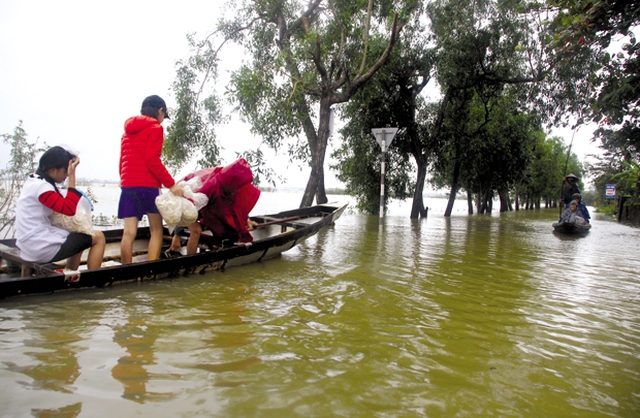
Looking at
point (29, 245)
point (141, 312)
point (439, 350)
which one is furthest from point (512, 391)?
point (29, 245)

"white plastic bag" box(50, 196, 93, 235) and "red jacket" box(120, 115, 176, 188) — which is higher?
"red jacket" box(120, 115, 176, 188)

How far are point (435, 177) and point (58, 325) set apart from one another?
23.9 meters

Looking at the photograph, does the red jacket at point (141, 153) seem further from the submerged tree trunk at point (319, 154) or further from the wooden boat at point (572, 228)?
the wooden boat at point (572, 228)

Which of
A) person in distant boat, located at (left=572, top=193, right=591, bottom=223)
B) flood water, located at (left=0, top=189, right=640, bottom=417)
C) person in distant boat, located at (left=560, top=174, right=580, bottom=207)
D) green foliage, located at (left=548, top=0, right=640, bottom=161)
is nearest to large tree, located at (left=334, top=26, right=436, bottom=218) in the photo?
person in distant boat, located at (left=560, top=174, right=580, bottom=207)

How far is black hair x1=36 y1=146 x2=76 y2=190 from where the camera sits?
378 cm

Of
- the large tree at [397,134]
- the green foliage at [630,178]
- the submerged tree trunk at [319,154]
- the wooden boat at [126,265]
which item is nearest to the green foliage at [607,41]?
the wooden boat at [126,265]

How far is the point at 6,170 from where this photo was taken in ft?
26.8

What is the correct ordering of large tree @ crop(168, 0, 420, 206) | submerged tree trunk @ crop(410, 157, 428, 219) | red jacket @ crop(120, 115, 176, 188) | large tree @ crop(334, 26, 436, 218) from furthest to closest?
submerged tree trunk @ crop(410, 157, 428, 219), large tree @ crop(334, 26, 436, 218), large tree @ crop(168, 0, 420, 206), red jacket @ crop(120, 115, 176, 188)

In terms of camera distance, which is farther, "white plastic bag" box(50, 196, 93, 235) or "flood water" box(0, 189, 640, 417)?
"white plastic bag" box(50, 196, 93, 235)

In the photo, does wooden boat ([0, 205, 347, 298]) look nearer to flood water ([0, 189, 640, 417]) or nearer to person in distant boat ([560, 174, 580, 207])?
flood water ([0, 189, 640, 417])

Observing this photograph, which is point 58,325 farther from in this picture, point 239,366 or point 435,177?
point 435,177

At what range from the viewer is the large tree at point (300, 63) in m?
11.7

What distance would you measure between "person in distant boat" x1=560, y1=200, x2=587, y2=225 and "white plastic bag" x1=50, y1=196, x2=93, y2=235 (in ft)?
43.6

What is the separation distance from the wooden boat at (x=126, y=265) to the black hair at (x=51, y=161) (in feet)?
2.86
